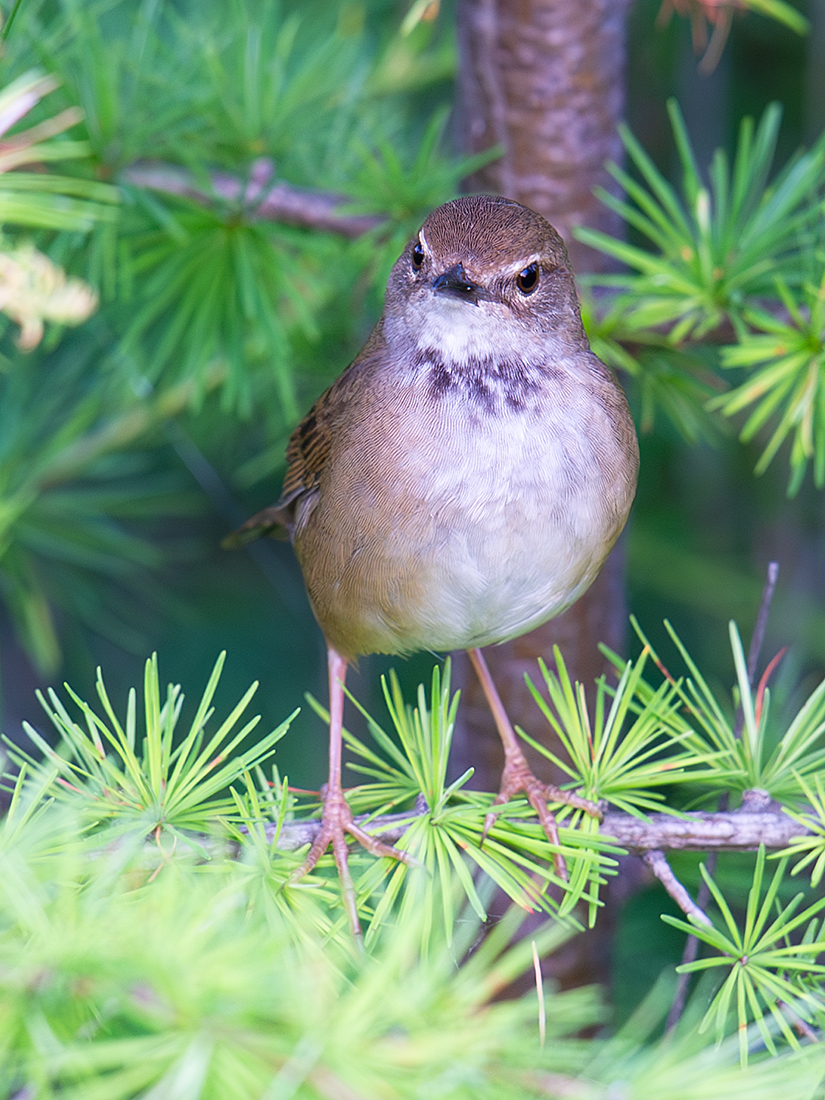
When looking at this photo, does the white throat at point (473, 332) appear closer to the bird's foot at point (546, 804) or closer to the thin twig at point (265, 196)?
the thin twig at point (265, 196)

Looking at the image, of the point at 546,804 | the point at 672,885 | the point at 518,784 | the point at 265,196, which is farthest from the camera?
the point at 518,784

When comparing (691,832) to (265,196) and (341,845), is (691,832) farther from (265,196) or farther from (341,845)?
(265,196)

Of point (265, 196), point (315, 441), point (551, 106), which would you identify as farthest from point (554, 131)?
point (315, 441)

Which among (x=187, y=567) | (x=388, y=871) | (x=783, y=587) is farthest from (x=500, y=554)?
(x=187, y=567)

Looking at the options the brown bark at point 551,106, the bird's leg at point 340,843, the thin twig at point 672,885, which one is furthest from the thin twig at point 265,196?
the thin twig at point 672,885

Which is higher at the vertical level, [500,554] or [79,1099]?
[79,1099]

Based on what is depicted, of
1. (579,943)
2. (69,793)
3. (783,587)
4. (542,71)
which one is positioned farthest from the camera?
(783,587)

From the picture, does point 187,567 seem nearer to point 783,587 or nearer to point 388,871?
point 783,587
